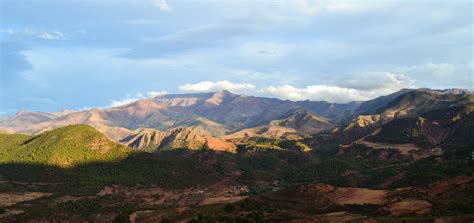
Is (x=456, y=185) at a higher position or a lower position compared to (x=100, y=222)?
higher

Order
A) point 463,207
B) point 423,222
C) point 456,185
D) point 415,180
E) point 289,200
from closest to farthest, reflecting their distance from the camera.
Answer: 1. point 423,222
2. point 463,207
3. point 456,185
4. point 289,200
5. point 415,180

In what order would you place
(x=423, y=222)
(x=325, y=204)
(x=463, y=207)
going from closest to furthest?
(x=423, y=222), (x=463, y=207), (x=325, y=204)

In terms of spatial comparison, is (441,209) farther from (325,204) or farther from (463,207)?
(325,204)

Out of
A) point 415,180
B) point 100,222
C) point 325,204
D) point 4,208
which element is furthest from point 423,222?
point 4,208

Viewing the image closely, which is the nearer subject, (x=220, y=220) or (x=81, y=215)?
(x=220, y=220)

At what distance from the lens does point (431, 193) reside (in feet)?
479

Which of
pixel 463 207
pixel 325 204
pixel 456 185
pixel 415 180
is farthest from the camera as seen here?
pixel 415 180

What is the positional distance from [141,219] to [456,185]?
101 m

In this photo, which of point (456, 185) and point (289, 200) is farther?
point (289, 200)

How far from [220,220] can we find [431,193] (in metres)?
68.5

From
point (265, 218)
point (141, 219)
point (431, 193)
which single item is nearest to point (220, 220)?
point (265, 218)

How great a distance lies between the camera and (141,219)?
15112 centimetres

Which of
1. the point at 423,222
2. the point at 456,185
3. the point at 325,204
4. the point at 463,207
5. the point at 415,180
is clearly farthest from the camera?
the point at 415,180

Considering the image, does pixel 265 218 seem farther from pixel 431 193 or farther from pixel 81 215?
pixel 81 215
